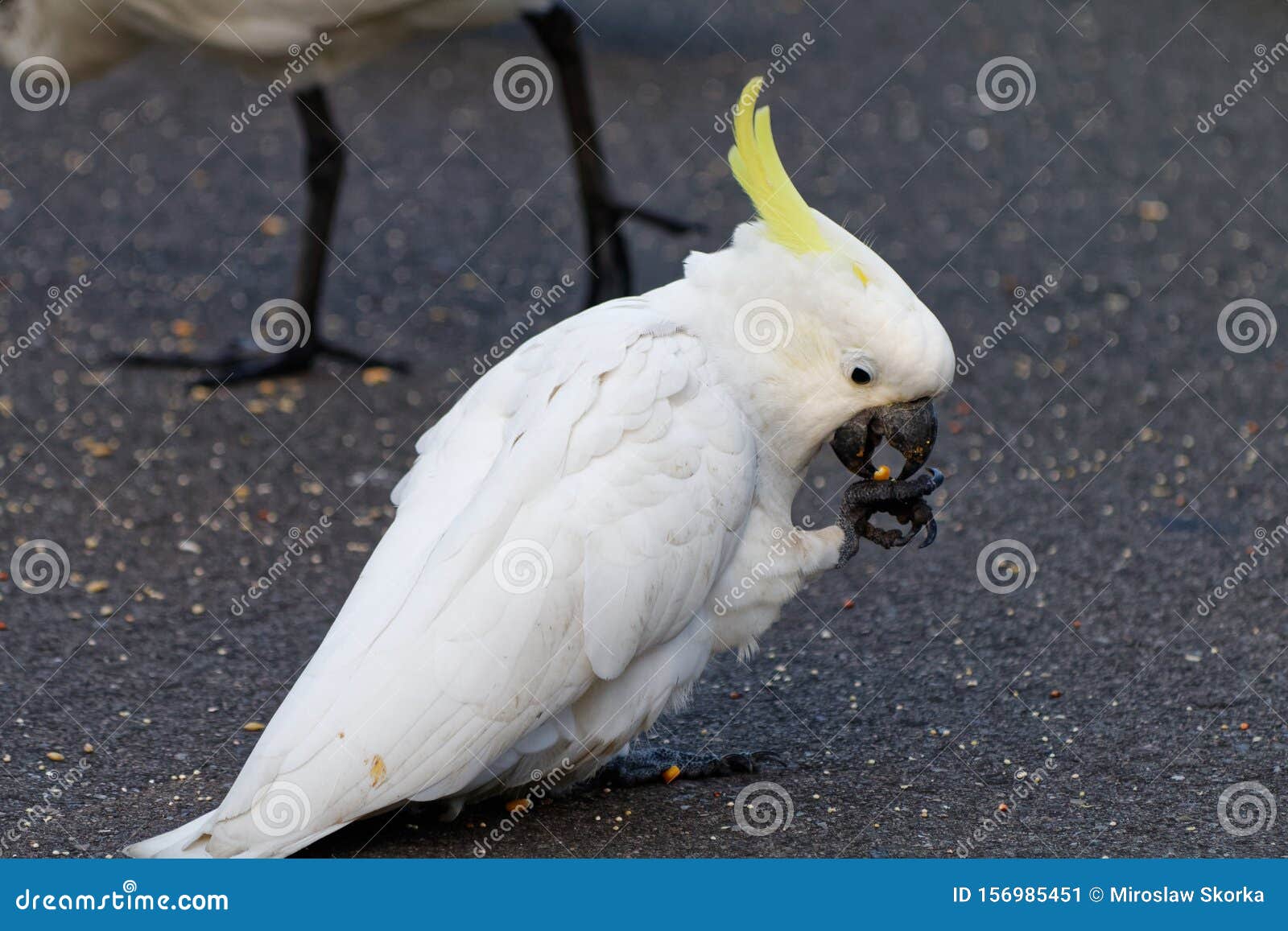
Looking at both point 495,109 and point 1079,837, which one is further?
point 495,109

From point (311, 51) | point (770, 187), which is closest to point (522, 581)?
point (770, 187)

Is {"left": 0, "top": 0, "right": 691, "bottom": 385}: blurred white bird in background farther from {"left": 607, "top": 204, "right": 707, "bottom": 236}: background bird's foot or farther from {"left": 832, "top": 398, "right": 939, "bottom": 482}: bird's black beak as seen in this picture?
{"left": 832, "top": 398, "right": 939, "bottom": 482}: bird's black beak

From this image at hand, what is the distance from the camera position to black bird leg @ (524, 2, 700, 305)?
6062 mm

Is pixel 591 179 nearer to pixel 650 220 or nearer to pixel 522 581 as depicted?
pixel 650 220

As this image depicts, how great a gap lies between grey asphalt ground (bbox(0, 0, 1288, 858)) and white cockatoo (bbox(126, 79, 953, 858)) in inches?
13.2

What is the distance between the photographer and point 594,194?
245 inches

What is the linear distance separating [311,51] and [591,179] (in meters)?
1.25

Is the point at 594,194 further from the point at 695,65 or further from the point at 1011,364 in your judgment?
the point at 695,65

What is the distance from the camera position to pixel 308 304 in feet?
19.8

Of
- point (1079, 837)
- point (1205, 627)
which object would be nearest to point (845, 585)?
point (1205, 627)

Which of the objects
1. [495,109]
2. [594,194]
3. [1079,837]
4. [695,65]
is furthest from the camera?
[695,65]

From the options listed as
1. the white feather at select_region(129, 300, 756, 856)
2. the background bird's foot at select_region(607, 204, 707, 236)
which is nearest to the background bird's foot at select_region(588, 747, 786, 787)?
the white feather at select_region(129, 300, 756, 856)

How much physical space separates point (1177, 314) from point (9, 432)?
4.77 m

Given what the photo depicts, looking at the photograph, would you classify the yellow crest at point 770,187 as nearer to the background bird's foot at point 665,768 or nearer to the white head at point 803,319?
the white head at point 803,319
